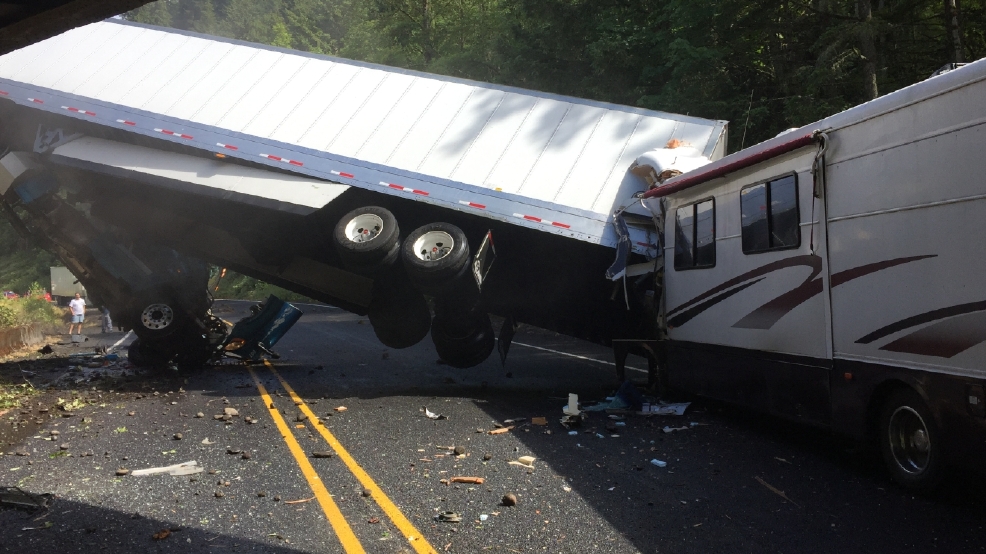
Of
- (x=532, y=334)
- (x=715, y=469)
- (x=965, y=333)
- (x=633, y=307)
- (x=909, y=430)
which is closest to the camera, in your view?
(x=965, y=333)

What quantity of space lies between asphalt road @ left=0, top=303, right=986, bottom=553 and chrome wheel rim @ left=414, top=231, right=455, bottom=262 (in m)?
1.72

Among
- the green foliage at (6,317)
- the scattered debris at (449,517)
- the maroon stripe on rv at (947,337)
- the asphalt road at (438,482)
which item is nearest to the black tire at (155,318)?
the asphalt road at (438,482)

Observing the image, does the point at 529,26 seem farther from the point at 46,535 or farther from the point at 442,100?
the point at 46,535

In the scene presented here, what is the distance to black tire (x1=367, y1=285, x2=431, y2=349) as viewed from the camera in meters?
10.7

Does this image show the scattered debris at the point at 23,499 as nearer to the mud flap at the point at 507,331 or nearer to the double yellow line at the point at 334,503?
the double yellow line at the point at 334,503

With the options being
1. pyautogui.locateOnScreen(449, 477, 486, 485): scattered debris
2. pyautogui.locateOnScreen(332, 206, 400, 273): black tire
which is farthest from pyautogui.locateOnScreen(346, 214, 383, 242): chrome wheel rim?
pyautogui.locateOnScreen(449, 477, 486, 485): scattered debris

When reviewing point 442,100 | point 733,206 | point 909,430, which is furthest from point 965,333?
point 442,100

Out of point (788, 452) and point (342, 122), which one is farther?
point (342, 122)

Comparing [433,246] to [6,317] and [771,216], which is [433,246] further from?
[6,317]

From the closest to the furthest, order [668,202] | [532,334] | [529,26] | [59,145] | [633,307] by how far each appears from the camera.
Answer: [668,202] < [633,307] < [59,145] < [532,334] < [529,26]

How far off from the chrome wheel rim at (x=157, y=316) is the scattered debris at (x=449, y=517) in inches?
307

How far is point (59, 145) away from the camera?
1088cm

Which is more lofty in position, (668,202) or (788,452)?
(668,202)

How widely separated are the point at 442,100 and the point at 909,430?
7221 millimetres
